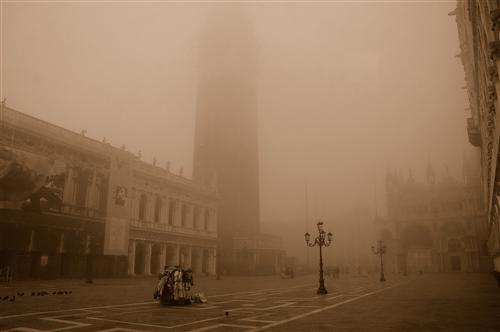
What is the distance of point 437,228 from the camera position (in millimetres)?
68188

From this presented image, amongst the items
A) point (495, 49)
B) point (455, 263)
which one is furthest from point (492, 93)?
point (455, 263)

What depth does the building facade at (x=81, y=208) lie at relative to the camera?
28.0 metres

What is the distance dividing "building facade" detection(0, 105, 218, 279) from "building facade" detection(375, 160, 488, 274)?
38.5 metres

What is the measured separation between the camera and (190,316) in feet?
35.6

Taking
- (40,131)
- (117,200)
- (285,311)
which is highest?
(40,131)

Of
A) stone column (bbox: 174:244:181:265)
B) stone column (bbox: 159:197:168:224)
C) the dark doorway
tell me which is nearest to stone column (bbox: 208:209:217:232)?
stone column (bbox: 174:244:181:265)

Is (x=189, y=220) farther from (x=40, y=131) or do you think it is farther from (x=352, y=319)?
(x=352, y=319)

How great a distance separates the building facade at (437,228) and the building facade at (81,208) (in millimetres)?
38474

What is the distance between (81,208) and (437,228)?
2258 inches

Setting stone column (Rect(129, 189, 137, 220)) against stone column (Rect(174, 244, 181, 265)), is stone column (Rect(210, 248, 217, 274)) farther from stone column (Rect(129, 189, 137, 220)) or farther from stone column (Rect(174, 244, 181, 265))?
stone column (Rect(129, 189, 137, 220))

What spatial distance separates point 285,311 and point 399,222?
6524 centimetres

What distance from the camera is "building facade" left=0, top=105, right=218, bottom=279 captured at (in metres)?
28.0

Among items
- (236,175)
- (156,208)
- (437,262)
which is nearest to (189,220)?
(156,208)

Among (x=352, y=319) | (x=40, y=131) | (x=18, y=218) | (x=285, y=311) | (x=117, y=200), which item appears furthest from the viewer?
(x=117, y=200)
